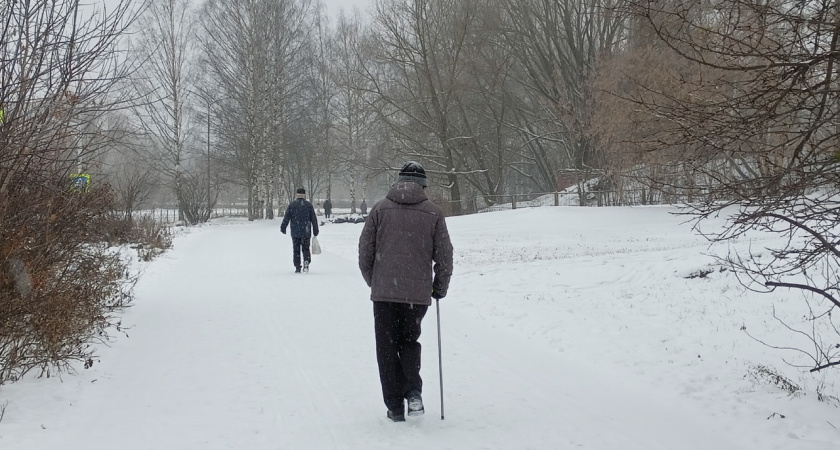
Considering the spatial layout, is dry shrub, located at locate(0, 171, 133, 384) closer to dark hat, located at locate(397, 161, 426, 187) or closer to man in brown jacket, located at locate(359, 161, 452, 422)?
man in brown jacket, located at locate(359, 161, 452, 422)

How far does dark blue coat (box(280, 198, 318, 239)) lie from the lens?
13.3 m

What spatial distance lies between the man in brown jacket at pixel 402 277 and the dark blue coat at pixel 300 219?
28.6 feet

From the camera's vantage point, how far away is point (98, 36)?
5.62 m

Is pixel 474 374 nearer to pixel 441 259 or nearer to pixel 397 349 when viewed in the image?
pixel 397 349

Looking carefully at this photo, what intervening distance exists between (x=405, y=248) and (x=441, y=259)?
0.30 m

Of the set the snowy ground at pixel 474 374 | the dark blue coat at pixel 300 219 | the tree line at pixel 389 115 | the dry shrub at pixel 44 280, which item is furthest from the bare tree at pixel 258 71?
the dry shrub at pixel 44 280

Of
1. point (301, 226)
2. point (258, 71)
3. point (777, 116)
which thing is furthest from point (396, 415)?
point (258, 71)

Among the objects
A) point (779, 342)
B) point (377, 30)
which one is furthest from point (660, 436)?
point (377, 30)

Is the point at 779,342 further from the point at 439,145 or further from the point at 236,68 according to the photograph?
the point at 236,68

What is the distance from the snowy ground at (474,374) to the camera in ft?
14.6

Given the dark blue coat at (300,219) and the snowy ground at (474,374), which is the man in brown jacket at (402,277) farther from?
the dark blue coat at (300,219)

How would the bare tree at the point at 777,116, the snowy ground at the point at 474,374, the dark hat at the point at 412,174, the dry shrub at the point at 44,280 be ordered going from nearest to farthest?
1. the bare tree at the point at 777,116
2. the snowy ground at the point at 474,374
3. the dark hat at the point at 412,174
4. the dry shrub at the point at 44,280

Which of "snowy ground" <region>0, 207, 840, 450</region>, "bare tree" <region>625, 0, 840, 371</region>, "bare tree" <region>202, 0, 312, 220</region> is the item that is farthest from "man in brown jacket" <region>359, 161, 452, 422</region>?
"bare tree" <region>202, 0, 312, 220</region>

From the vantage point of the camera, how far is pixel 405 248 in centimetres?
469
